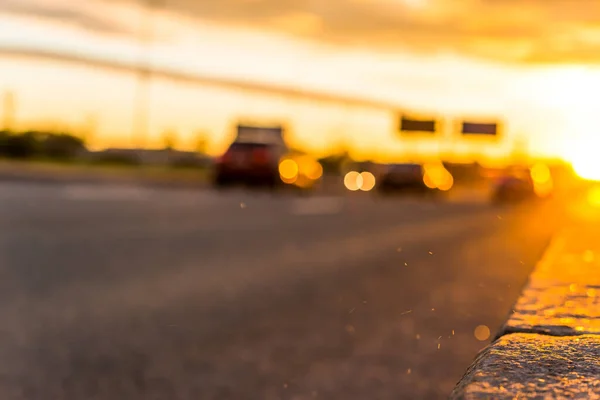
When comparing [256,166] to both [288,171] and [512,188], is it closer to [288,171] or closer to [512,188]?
[288,171]

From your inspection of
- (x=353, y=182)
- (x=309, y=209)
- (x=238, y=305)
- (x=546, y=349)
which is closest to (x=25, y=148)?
(x=353, y=182)

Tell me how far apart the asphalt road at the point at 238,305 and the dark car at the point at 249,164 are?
326 inches

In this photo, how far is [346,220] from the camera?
23938 mm

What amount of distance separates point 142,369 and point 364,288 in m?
4.96

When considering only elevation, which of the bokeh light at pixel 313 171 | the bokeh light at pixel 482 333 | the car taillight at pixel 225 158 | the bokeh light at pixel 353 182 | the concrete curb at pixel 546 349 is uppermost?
the concrete curb at pixel 546 349

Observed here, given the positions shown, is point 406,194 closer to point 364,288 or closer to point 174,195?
point 174,195

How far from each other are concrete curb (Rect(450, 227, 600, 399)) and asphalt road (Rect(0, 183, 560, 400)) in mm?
3295

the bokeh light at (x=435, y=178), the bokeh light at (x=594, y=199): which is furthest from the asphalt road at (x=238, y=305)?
the bokeh light at (x=435, y=178)

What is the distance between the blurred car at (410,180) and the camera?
3906 centimetres

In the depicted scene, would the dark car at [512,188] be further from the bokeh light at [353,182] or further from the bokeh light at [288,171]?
the bokeh light at [288,171]

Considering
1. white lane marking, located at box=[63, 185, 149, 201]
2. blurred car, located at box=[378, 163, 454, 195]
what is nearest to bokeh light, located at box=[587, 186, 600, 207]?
blurred car, located at box=[378, 163, 454, 195]

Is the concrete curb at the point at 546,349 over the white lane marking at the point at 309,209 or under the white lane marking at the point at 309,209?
over

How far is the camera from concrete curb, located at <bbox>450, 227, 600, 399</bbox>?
1.85 m

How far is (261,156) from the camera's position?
29.4 metres
